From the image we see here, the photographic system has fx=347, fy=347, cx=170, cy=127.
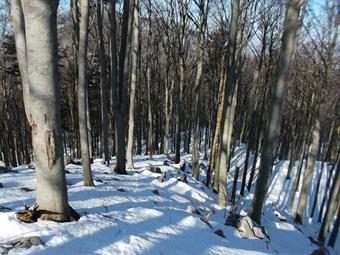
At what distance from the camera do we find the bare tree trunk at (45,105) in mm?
3861

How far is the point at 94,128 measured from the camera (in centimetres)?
2773

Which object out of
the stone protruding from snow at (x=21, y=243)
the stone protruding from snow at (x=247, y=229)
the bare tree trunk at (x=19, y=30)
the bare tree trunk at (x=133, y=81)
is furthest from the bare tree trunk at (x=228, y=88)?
the stone protruding from snow at (x=21, y=243)

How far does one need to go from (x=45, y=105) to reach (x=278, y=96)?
5.93 meters

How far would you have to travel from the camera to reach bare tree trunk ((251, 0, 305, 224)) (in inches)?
314

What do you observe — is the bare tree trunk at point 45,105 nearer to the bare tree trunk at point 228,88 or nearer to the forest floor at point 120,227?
the forest floor at point 120,227

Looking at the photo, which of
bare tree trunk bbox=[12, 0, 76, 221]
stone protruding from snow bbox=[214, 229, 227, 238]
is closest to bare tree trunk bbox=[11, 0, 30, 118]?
bare tree trunk bbox=[12, 0, 76, 221]

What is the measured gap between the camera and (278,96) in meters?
8.34

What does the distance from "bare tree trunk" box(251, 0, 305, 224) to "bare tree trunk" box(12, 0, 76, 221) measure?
5.55 meters

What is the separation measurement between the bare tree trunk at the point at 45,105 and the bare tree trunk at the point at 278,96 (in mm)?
5554

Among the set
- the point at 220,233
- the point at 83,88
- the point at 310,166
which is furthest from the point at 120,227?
the point at 310,166

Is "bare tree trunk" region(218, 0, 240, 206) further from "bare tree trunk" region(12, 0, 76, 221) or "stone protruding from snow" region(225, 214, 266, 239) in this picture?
"bare tree trunk" region(12, 0, 76, 221)

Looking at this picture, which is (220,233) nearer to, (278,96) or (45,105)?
(278,96)

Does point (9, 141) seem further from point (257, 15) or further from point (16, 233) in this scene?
point (16, 233)

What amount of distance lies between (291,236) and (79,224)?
773 centimetres
